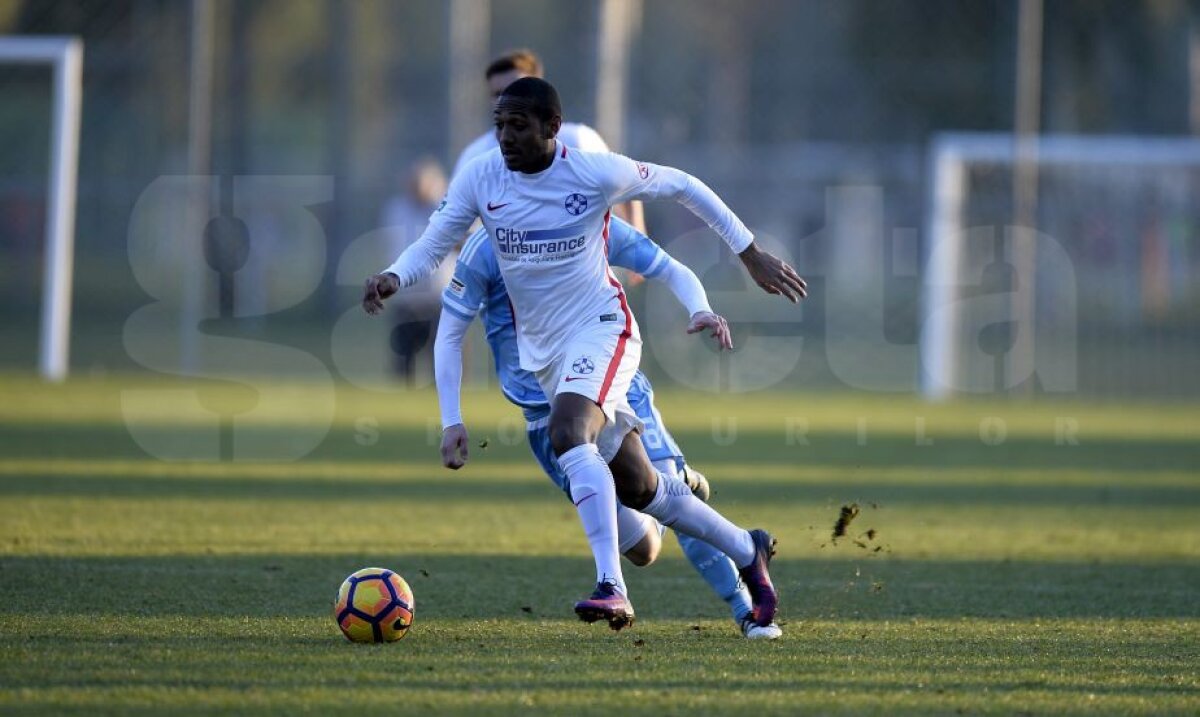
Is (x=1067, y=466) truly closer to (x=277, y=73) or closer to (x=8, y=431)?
(x=8, y=431)

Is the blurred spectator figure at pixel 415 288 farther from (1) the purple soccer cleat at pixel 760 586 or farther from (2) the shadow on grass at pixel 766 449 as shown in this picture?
(1) the purple soccer cleat at pixel 760 586

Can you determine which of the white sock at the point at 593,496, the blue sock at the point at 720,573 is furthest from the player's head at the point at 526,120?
the blue sock at the point at 720,573

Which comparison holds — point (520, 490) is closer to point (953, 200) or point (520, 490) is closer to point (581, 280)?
point (581, 280)

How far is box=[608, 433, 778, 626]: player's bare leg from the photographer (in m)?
6.24

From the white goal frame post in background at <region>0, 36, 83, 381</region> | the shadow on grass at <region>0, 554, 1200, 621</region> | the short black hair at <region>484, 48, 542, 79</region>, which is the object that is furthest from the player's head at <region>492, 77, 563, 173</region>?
the white goal frame post in background at <region>0, 36, 83, 381</region>

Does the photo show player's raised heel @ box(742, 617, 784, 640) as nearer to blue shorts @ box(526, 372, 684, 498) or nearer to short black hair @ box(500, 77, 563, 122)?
blue shorts @ box(526, 372, 684, 498)

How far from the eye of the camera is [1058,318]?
21.5 metres

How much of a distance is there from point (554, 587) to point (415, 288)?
12.0 metres

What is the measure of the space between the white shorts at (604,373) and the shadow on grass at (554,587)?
0.82 m

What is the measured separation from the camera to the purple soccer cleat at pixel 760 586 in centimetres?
624

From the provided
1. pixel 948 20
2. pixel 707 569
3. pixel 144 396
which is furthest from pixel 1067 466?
pixel 948 20

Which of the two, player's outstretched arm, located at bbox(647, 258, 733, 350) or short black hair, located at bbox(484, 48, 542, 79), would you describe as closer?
player's outstretched arm, located at bbox(647, 258, 733, 350)

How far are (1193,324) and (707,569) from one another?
655 inches

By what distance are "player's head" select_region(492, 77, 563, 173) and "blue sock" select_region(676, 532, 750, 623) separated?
5.05 feet
